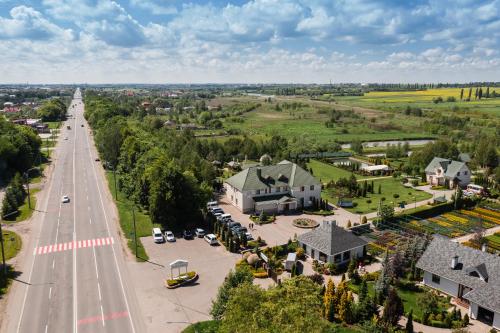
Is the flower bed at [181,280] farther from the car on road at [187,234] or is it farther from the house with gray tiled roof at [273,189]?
the house with gray tiled roof at [273,189]

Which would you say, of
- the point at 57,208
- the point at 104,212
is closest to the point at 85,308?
the point at 104,212

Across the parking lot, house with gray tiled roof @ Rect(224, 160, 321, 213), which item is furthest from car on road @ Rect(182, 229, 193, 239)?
house with gray tiled roof @ Rect(224, 160, 321, 213)

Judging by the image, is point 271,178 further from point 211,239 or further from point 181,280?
point 181,280

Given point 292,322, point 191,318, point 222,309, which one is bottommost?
point 191,318

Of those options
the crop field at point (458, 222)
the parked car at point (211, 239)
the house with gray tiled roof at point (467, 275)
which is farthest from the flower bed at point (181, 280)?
the crop field at point (458, 222)

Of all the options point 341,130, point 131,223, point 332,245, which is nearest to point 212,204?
point 131,223

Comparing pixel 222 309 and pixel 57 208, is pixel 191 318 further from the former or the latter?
pixel 57 208
